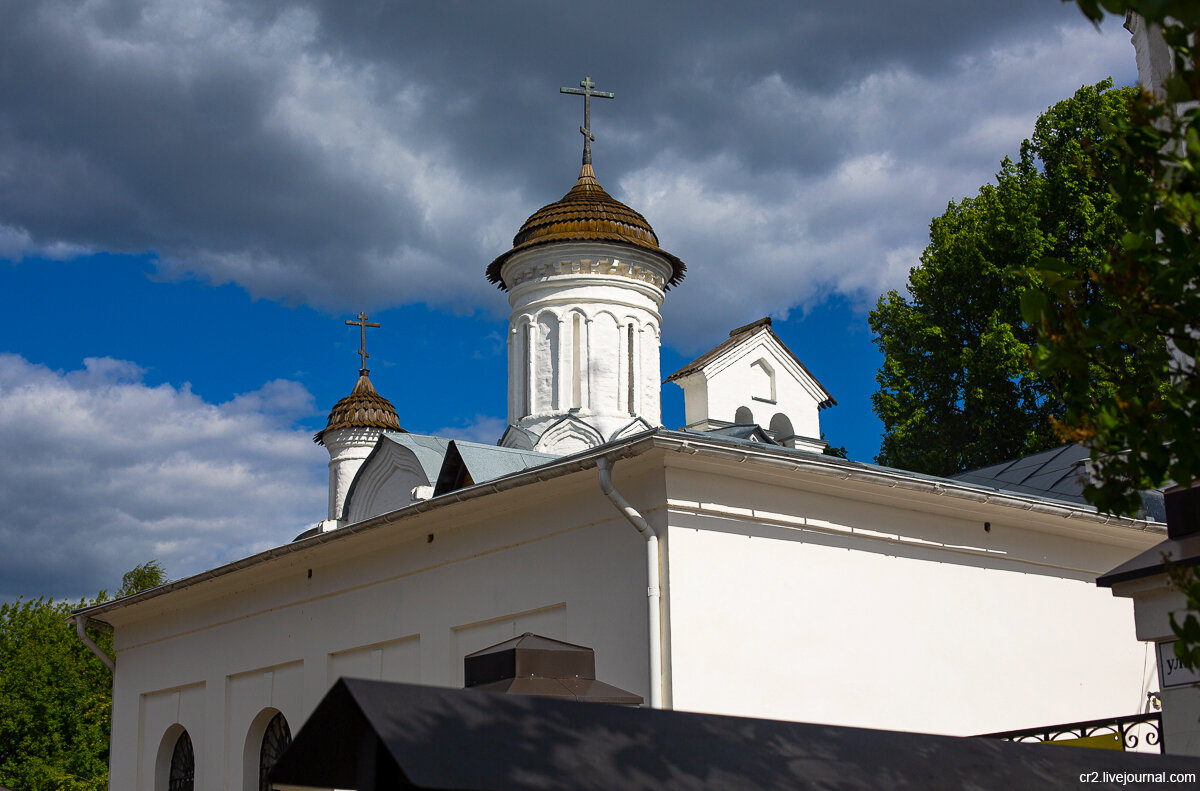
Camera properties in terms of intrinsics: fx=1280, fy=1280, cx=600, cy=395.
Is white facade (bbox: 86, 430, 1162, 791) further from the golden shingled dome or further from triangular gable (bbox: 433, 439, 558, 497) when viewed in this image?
the golden shingled dome

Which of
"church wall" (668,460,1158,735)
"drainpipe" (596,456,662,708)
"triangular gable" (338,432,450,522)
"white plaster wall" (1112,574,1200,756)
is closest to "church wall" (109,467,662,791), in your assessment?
"drainpipe" (596,456,662,708)

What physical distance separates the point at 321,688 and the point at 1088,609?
818cm

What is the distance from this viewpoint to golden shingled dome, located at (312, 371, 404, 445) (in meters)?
30.9

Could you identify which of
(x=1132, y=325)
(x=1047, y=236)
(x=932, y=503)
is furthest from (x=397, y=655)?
(x=1047, y=236)

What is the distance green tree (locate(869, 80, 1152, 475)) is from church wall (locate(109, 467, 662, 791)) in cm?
1432

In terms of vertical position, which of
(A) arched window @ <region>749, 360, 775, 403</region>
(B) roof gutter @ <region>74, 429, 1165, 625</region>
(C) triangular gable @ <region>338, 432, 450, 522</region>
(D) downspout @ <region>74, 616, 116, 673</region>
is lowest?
(D) downspout @ <region>74, 616, 116, 673</region>

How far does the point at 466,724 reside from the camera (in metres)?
3.88

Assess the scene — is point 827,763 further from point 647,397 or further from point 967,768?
point 647,397

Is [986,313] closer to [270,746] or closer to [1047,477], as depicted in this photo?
[1047,477]

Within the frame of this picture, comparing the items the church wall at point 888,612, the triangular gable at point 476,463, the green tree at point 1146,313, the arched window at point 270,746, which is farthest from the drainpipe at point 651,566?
the arched window at point 270,746

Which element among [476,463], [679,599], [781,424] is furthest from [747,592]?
[781,424]

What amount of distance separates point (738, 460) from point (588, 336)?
9.21 meters

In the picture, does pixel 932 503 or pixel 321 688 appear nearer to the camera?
pixel 932 503

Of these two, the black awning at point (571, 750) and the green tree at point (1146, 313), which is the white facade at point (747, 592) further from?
the green tree at point (1146, 313)
